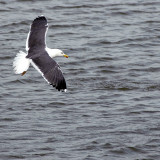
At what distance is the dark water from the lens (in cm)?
823

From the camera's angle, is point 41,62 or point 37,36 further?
point 37,36

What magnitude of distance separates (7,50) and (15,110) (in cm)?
354

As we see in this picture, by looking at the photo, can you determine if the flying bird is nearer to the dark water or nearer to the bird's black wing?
the bird's black wing

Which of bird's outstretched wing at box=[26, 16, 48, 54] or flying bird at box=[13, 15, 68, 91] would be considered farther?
bird's outstretched wing at box=[26, 16, 48, 54]

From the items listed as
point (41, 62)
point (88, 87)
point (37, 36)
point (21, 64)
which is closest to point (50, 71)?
point (41, 62)

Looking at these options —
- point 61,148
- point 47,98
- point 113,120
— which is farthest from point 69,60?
point 61,148

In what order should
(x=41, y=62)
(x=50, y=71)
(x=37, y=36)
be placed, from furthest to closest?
(x=37, y=36) < (x=41, y=62) < (x=50, y=71)

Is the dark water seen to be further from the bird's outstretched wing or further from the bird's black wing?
the bird's outstretched wing

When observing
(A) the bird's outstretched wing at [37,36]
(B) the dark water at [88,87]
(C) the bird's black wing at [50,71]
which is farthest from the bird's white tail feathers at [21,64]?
(B) the dark water at [88,87]

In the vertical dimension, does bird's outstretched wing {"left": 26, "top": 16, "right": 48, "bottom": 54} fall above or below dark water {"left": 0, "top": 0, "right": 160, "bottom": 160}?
above

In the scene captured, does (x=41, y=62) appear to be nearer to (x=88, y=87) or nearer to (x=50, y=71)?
(x=50, y=71)

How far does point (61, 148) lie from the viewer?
26.6 feet

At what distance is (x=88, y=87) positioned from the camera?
1068 cm

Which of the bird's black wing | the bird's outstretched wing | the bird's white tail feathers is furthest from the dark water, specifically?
the bird's outstretched wing
